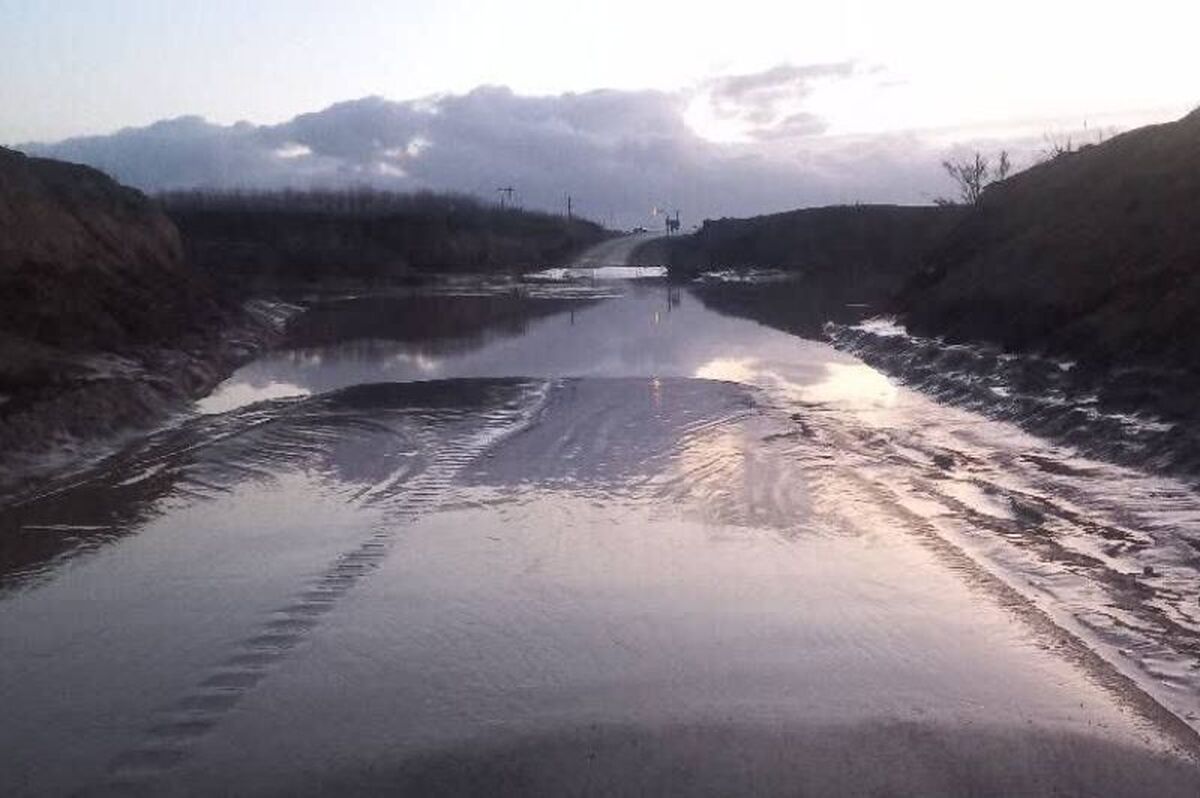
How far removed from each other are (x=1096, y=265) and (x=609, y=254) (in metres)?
111

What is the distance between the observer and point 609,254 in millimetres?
133875

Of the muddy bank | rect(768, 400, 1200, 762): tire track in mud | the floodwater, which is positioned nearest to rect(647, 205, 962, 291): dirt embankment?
the muddy bank

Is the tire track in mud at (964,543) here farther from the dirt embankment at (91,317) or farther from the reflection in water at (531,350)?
the dirt embankment at (91,317)

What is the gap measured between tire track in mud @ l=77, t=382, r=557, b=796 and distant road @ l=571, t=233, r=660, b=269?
321 feet

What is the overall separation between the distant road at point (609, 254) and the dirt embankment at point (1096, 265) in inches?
3116

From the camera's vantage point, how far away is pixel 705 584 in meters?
10.1

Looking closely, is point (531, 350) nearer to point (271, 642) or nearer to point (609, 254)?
point (271, 642)

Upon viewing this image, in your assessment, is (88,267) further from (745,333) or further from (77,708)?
(77,708)

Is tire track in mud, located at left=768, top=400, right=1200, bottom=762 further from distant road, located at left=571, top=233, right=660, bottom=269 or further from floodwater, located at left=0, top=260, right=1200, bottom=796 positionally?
distant road, located at left=571, top=233, right=660, bottom=269

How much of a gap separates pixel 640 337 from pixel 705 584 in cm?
2607

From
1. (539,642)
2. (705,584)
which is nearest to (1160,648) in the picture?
(705,584)

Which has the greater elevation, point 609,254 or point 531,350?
point 609,254

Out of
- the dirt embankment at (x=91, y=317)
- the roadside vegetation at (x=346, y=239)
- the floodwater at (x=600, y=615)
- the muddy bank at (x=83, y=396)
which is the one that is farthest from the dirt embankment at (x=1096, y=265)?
the roadside vegetation at (x=346, y=239)

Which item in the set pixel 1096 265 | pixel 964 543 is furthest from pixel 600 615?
pixel 1096 265
